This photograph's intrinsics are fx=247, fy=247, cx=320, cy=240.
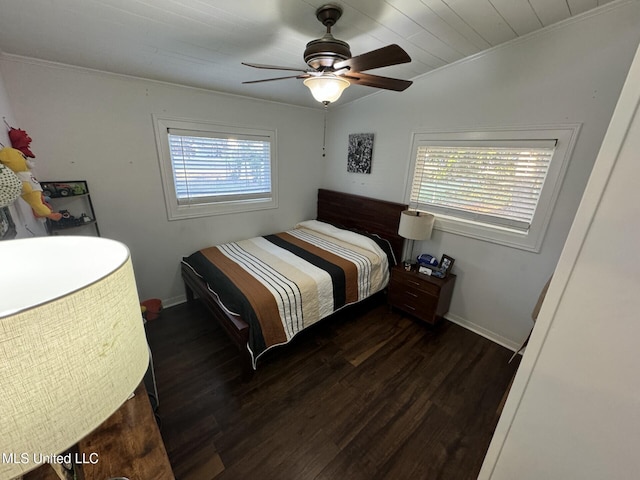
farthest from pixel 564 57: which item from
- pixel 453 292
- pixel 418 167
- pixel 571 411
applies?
pixel 571 411

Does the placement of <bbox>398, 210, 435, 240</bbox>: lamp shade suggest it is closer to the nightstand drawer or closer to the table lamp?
the table lamp

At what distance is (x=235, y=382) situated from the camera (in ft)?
6.20

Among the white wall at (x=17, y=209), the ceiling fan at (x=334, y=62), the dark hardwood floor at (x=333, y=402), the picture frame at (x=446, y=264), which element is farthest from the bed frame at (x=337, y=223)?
the ceiling fan at (x=334, y=62)

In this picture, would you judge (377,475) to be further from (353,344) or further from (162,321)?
(162,321)

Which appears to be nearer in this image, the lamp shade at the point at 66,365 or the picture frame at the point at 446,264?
the lamp shade at the point at 66,365

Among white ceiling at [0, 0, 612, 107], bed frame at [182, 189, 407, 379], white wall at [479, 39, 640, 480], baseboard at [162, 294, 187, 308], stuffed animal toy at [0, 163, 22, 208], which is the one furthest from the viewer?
baseboard at [162, 294, 187, 308]

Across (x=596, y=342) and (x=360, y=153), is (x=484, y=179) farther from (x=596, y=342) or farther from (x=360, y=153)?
(x=596, y=342)

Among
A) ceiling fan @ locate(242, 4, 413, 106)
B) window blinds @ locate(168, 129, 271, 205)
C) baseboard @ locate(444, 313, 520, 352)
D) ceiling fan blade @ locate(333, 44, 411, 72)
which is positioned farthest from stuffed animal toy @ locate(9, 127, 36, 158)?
baseboard @ locate(444, 313, 520, 352)

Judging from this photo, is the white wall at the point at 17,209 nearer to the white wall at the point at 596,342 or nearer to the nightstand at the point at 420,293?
the white wall at the point at 596,342

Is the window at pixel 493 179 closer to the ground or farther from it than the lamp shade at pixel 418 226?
farther from it

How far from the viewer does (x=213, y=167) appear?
2850mm

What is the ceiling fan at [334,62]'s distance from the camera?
4.03 feet

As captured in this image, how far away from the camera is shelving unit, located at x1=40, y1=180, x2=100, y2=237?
1918 millimetres

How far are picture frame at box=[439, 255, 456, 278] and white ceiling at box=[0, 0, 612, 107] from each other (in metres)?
1.83
